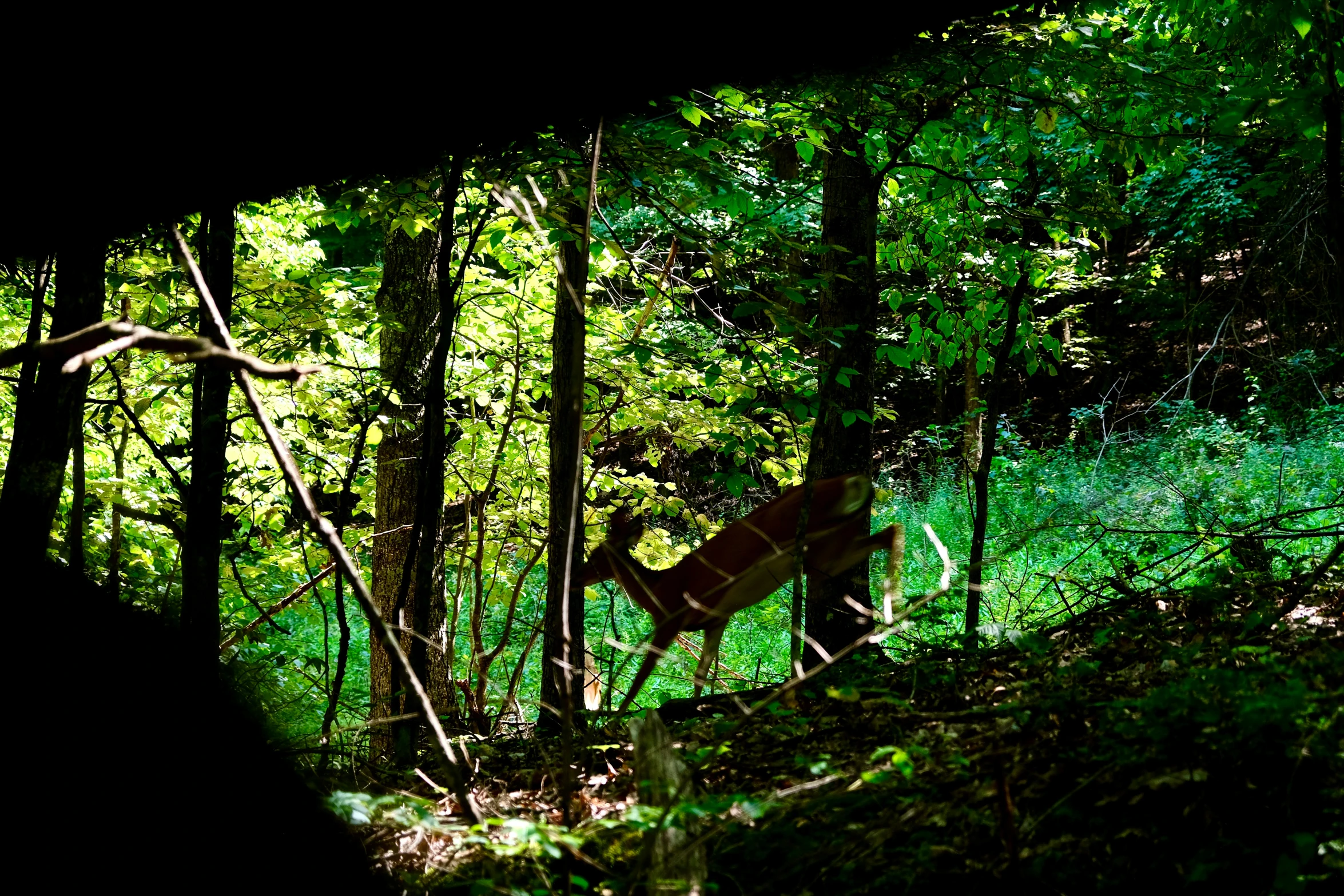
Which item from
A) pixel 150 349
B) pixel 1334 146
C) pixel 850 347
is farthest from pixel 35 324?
pixel 1334 146

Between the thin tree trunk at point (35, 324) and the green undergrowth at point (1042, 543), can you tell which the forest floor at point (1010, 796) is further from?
the thin tree trunk at point (35, 324)

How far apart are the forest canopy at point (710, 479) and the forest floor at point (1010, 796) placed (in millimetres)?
11

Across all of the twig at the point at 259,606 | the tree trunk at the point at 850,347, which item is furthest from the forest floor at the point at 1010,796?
the tree trunk at the point at 850,347

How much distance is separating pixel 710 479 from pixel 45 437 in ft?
11.1

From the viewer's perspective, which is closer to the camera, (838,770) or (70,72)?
(70,72)

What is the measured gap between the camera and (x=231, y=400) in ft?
16.6

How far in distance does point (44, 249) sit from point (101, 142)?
0.63 m

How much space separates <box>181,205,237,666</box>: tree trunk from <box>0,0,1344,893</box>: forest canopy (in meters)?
0.01

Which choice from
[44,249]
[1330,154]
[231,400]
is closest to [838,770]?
[44,249]

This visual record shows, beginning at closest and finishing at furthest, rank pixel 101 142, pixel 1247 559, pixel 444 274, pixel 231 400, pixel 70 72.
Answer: pixel 70 72 < pixel 101 142 < pixel 444 274 < pixel 1247 559 < pixel 231 400

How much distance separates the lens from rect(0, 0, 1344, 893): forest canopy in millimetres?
1742

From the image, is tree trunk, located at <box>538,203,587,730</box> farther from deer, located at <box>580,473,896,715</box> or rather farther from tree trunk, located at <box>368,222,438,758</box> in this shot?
tree trunk, located at <box>368,222,438,758</box>

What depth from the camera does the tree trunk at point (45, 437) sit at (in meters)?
2.35

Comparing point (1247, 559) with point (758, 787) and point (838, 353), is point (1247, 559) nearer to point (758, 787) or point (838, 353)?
point (838, 353)
